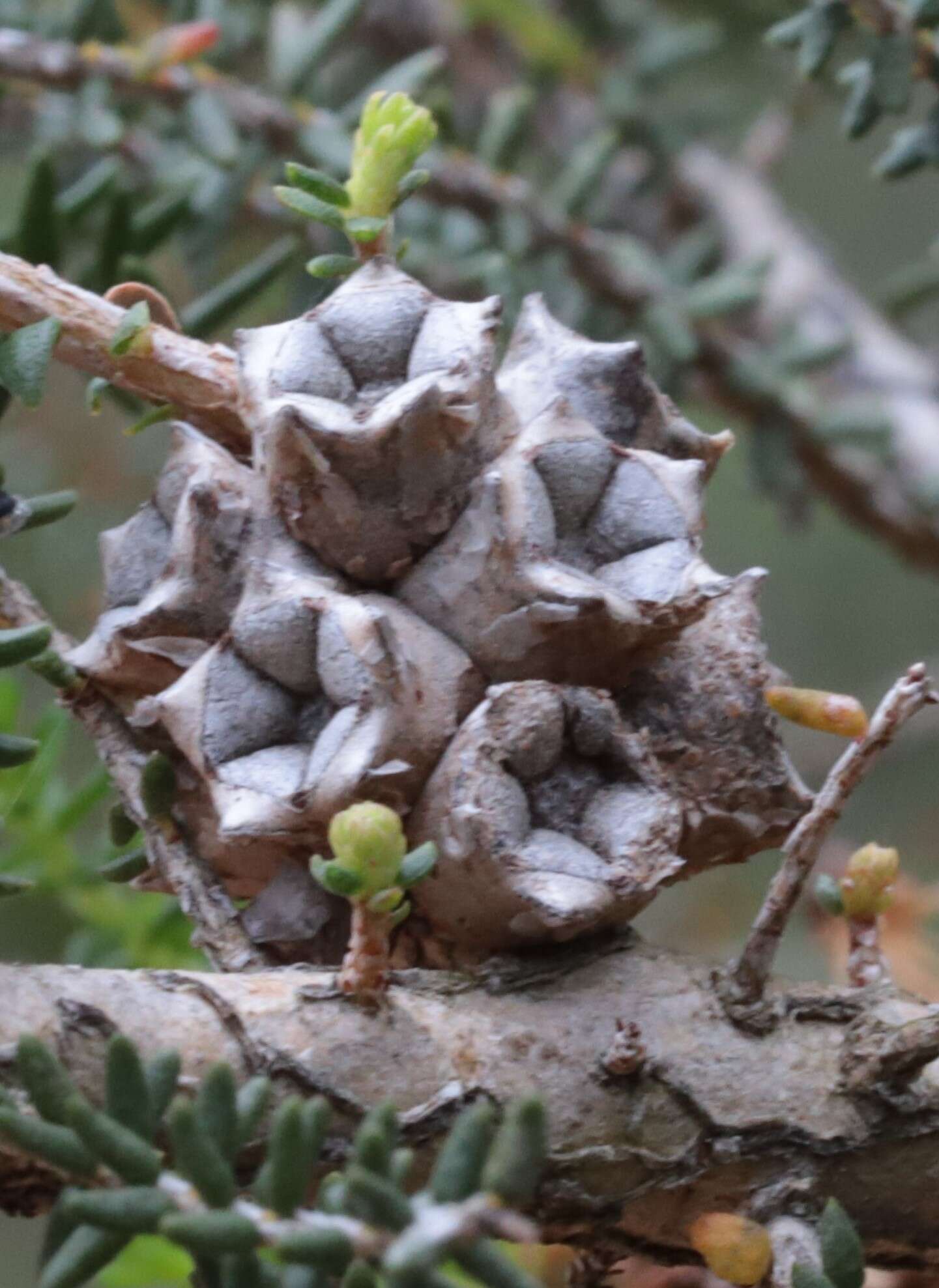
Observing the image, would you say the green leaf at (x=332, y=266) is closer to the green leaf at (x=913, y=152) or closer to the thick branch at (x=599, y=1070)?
the thick branch at (x=599, y=1070)

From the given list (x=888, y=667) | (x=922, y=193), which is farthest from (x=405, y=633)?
(x=922, y=193)

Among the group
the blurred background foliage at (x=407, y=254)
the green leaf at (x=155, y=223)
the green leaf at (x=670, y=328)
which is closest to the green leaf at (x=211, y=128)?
the blurred background foliage at (x=407, y=254)

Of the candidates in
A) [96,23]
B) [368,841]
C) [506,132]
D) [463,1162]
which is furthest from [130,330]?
[506,132]

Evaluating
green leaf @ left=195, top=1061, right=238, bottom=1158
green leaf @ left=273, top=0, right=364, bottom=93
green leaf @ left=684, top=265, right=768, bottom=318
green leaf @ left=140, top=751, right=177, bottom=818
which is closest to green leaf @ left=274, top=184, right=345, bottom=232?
green leaf @ left=140, top=751, right=177, bottom=818

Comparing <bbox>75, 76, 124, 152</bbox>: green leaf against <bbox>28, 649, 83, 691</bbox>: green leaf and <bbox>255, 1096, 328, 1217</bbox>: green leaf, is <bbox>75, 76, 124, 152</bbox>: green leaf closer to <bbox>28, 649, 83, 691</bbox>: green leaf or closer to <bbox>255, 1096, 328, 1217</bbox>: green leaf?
<bbox>28, 649, 83, 691</bbox>: green leaf

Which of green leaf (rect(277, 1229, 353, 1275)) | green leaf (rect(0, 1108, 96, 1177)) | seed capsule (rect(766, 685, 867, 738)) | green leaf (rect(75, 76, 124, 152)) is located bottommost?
green leaf (rect(0, 1108, 96, 1177))

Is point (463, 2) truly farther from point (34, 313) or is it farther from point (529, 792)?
point (529, 792)

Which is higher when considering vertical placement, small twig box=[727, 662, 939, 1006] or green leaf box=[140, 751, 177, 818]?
small twig box=[727, 662, 939, 1006]

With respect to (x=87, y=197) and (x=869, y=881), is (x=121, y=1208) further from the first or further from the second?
(x=87, y=197)
